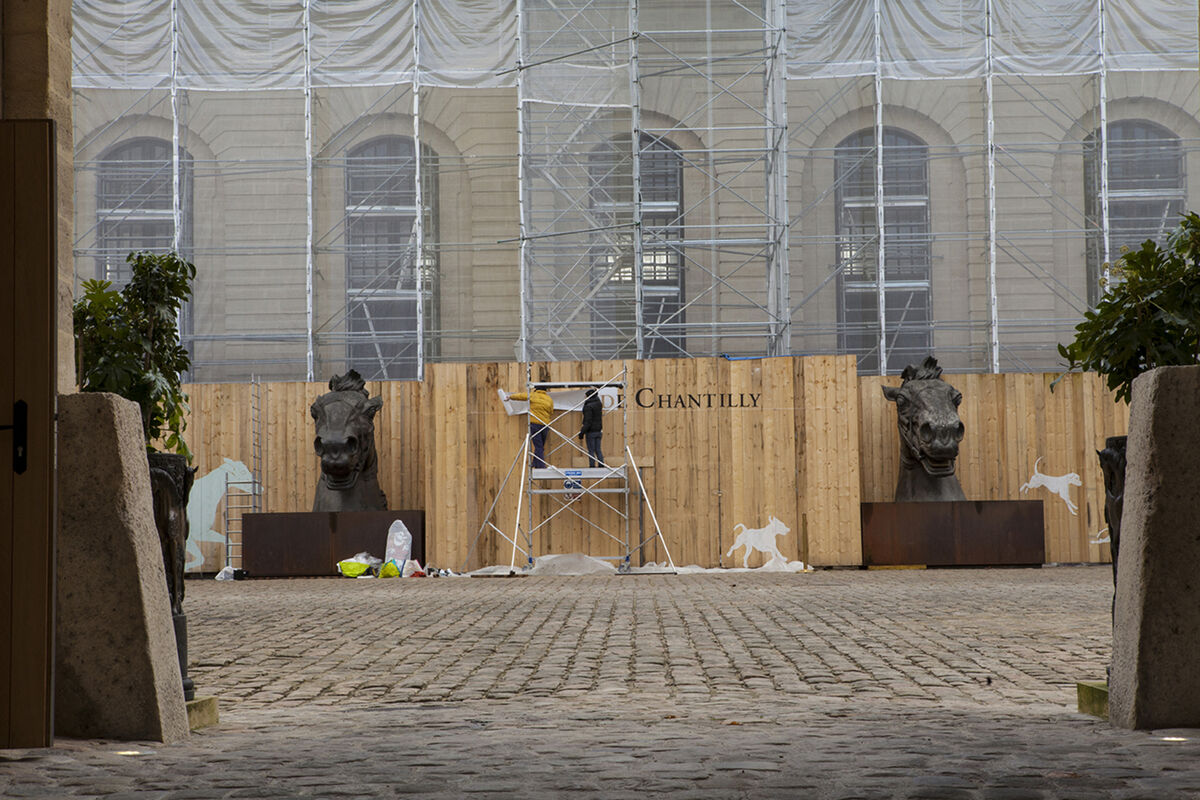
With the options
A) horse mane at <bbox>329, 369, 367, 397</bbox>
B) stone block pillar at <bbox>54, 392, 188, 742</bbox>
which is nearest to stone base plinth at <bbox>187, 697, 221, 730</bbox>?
stone block pillar at <bbox>54, 392, 188, 742</bbox>

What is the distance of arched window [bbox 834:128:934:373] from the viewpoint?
2745cm

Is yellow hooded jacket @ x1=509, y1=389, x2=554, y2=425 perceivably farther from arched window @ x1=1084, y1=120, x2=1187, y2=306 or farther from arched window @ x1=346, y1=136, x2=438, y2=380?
arched window @ x1=1084, y1=120, x2=1187, y2=306

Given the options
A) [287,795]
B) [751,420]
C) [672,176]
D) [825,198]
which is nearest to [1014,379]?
[751,420]

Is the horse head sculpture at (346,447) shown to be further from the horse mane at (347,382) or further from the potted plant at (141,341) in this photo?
the potted plant at (141,341)

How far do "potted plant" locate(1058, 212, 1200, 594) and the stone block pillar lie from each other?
3493mm

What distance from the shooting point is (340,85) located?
2619 centimetres

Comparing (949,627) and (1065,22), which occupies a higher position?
(1065,22)

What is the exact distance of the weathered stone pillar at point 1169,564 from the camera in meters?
4.97

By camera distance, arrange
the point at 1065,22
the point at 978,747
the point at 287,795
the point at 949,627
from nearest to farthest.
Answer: the point at 287,795 → the point at 978,747 → the point at 949,627 → the point at 1065,22

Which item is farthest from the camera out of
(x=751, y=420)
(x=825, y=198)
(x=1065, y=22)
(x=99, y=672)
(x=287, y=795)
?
(x=825, y=198)

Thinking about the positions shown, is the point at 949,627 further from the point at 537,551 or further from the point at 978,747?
the point at 537,551

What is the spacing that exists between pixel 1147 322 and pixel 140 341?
7.89 m

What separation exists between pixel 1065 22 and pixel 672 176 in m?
7.77

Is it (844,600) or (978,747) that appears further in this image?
(844,600)
